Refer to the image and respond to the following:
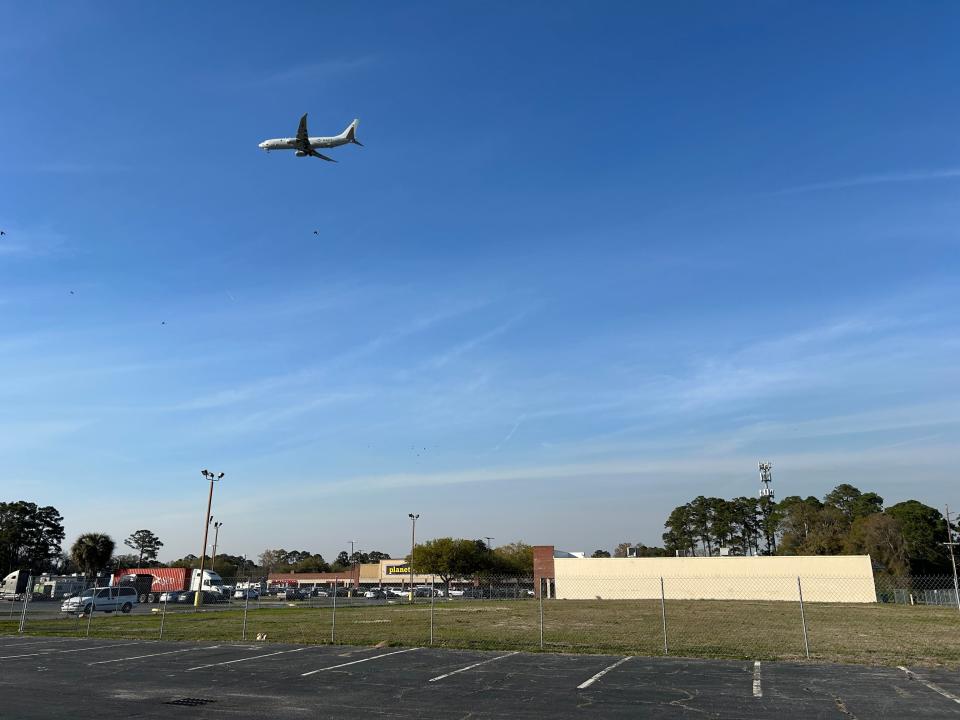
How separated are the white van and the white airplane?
2770 centimetres

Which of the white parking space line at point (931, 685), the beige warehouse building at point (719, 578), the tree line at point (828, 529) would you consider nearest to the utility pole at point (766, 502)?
the tree line at point (828, 529)

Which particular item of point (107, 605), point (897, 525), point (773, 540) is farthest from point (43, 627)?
point (773, 540)

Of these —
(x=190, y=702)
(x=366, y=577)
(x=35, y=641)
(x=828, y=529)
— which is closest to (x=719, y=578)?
(x=828, y=529)

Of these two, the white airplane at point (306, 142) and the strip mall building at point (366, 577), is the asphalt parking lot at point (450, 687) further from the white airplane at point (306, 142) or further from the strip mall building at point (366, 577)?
the strip mall building at point (366, 577)

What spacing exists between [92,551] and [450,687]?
291ft

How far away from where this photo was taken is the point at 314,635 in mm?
23766

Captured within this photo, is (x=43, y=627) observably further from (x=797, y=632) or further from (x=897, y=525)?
(x=897, y=525)

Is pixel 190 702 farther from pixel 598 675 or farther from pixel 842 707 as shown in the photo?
pixel 842 707

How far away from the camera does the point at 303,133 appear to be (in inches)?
1426

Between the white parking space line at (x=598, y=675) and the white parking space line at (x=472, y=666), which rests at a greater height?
the white parking space line at (x=598, y=675)

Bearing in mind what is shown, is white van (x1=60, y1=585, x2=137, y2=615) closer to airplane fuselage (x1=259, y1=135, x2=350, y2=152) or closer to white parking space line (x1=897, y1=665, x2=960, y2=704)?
airplane fuselage (x1=259, y1=135, x2=350, y2=152)

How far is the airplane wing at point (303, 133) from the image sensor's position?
116ft

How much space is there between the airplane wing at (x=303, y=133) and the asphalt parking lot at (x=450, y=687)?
2619 cm

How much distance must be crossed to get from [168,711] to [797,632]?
71.9ft
